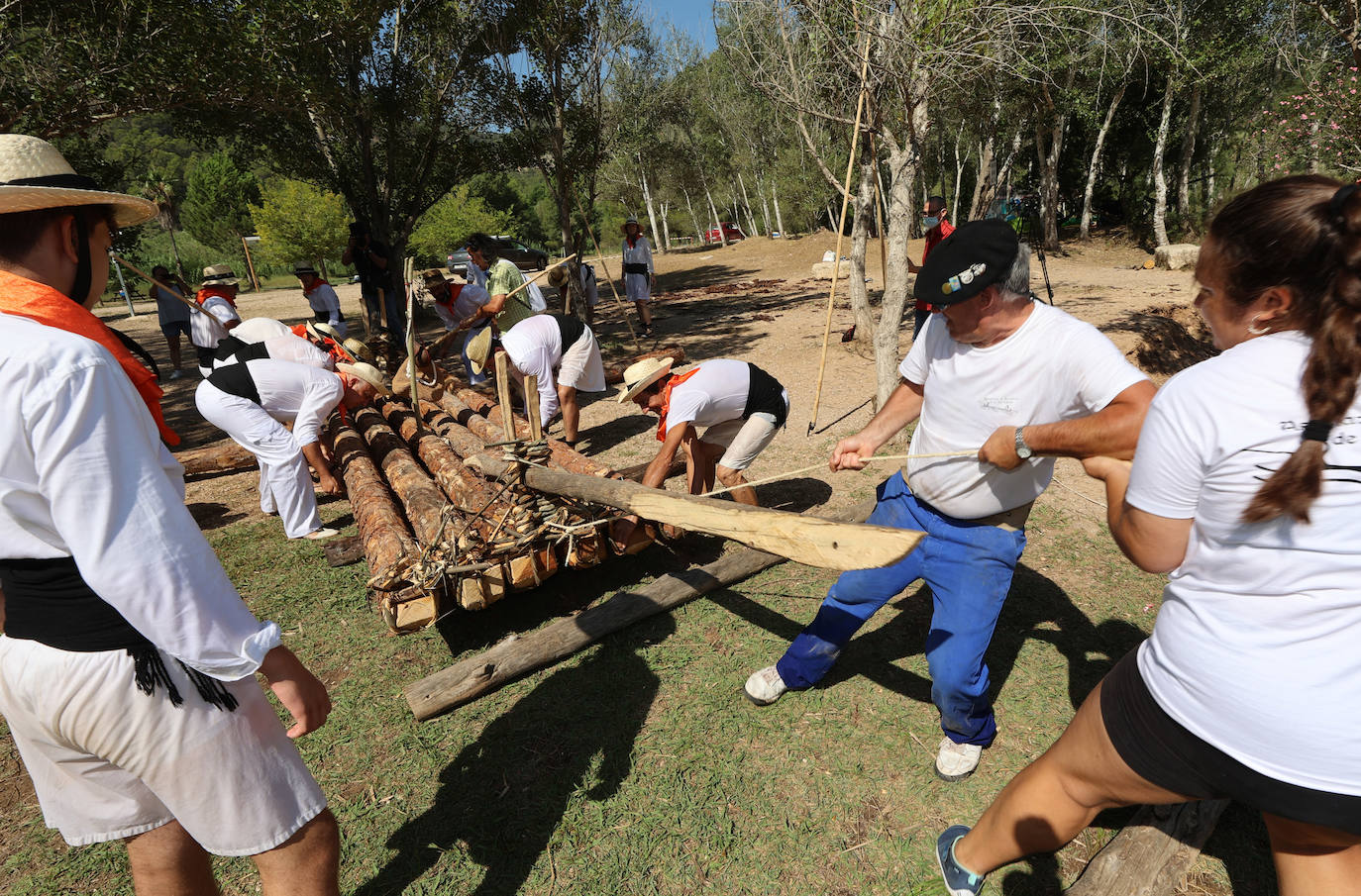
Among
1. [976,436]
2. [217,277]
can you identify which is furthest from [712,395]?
[217,277]

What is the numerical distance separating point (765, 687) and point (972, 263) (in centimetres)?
214

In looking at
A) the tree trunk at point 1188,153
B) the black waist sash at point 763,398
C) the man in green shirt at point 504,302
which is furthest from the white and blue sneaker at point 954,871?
the tree trunk at point 1188,153

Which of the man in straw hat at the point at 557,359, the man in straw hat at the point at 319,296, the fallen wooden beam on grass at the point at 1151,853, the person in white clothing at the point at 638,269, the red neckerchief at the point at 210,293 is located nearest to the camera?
the fallen wooden beam on grass at the point at 1151,853

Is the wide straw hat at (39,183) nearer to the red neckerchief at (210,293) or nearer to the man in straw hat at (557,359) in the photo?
the man in straw hat at (557,359)

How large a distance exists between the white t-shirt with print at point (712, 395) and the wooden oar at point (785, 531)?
1479 millimetres

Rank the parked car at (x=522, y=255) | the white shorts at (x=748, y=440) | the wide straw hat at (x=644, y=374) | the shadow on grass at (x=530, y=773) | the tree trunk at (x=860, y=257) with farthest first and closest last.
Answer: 1. the parked car at (x=522, y=255)
2. the tree trunk at (x=860, y=257)
3. the white shorts at (x=748, y=440)
4. the wide straw hat at (x=644, y=374)
5. the shadow on grass at (x=530, y=773)

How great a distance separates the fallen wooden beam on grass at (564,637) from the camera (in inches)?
132

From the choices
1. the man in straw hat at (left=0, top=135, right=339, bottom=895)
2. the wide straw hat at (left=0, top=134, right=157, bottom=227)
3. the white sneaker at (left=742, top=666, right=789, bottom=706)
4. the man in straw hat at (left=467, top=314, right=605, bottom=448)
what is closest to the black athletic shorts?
the white sneaker at (left=742, top=666, right=789, bottom=706)

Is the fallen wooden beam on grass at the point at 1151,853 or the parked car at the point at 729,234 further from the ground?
the parked car at the point at 729,234

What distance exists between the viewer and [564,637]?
3.67m

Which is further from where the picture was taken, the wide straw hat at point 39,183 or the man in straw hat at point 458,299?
the man in straw hat at point 458,299

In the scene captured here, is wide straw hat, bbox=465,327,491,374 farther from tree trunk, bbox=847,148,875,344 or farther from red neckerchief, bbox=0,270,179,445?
red neckerchief, bbox=0,270,179,445

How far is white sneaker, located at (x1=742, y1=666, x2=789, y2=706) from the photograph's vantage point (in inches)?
127

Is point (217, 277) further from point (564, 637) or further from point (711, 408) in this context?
point (564, 637)
